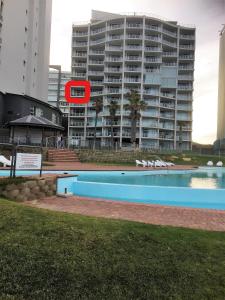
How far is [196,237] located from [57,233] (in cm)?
227

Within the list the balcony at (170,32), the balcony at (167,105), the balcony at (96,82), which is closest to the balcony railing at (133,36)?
the balcony at (170,32)

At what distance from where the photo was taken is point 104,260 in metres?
4.07

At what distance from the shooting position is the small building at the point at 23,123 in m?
30.7

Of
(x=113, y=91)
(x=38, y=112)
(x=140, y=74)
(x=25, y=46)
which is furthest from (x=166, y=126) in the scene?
(x=25, y=46)

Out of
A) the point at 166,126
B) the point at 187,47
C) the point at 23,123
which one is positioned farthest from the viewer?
the point at 187,47

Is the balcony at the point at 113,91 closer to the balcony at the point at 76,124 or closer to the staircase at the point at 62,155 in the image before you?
the balcony at the point at 76,124

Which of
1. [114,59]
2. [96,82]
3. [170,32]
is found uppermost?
[170,32]

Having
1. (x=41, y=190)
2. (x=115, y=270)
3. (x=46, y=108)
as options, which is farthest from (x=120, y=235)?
(x=46, y=108)

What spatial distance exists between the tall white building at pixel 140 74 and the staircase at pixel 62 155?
105 ft

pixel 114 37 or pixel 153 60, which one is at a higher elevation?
pixel 114 37

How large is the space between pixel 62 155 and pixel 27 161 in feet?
67.2

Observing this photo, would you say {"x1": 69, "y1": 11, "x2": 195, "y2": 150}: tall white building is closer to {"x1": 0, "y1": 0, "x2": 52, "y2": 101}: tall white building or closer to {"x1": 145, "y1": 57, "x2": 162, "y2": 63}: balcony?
{"x1": 145, "y1": 57, "x2": 162, "y2": 63}: balcony

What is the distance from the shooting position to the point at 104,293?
3.47 m

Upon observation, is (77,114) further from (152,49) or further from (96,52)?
(152,49)
